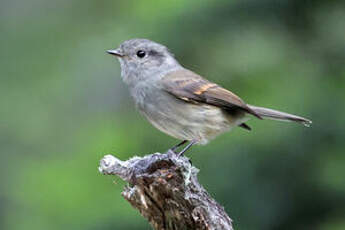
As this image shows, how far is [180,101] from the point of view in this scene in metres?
6.72

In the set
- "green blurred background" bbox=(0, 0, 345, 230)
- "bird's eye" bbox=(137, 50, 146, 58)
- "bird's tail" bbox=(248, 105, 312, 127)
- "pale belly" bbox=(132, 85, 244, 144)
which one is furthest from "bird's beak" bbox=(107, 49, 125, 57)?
"bird's tail" bbox=(248, 105, 312, 127)

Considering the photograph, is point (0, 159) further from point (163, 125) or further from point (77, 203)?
point (163, 125)

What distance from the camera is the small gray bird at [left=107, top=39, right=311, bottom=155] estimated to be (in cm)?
662

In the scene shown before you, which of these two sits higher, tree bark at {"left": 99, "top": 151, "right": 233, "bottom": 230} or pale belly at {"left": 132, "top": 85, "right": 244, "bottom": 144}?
pale belly at {"left": 132, "top": 85, "right": 244, "bottom": 144}

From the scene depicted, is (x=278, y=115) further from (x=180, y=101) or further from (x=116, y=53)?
(x=116, y=53)

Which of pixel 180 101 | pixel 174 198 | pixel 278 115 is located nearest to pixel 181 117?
pixel 180 101

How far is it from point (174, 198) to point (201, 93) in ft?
5.23

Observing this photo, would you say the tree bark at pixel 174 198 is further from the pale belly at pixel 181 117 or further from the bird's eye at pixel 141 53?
the bird's eye at pixel 141 53

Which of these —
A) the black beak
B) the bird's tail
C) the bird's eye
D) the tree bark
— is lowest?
the tree bark

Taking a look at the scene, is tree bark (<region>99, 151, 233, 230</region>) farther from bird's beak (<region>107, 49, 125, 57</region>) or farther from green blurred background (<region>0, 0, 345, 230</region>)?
bird's beak (<region>107, 49, 125, 57</region>)

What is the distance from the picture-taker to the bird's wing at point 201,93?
265 inches

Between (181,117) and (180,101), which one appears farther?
(180,101)

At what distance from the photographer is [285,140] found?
23.3ft

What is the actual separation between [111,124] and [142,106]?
1484 mm
